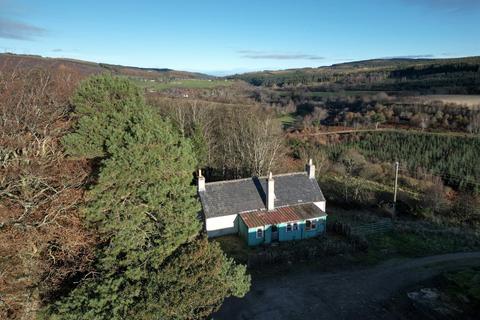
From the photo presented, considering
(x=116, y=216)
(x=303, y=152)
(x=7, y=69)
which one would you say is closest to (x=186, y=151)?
(x=116, y=216)

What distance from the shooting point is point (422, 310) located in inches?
601

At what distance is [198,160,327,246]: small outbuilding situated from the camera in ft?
70.8

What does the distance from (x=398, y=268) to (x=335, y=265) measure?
3.63 metres

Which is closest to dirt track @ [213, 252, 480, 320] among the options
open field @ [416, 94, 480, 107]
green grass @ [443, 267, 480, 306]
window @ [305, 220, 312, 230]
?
green grass @ [443, 267, 480, 306]

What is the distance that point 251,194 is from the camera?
2336 cm

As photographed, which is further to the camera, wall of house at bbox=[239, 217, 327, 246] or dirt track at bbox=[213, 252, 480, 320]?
wall of house at bbox=[239, 217, 327, 246]

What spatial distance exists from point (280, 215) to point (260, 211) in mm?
1424

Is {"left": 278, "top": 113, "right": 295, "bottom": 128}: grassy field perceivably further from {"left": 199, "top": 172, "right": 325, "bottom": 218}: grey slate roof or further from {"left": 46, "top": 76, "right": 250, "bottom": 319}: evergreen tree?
{"left": 46, "top": 76, "right": 250, "bottom": 319}: evergreen tree

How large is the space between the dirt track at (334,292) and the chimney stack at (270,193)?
5.49 meters

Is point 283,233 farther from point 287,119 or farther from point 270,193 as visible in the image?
point 287,119

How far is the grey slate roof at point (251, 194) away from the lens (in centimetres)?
2240

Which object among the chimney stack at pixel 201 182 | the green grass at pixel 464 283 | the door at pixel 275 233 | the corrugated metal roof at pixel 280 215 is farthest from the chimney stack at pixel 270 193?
the green grass at pixel 464 283

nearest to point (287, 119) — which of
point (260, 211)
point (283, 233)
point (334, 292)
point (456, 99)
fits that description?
point (456, 99)

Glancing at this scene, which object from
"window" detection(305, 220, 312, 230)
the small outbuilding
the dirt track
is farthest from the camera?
"window" detection(305, 220, 312, 230)
